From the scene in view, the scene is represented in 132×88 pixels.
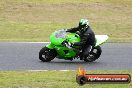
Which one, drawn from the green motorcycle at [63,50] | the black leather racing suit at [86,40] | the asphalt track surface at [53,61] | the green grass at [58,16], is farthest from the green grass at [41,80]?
the green grass at [58,16]

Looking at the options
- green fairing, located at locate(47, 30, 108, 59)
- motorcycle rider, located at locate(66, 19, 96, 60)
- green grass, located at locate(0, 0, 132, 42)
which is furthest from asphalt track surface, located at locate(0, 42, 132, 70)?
green grass, located at locate(0, 0, 132, 42)

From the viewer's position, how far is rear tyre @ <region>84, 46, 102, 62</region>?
1720cm

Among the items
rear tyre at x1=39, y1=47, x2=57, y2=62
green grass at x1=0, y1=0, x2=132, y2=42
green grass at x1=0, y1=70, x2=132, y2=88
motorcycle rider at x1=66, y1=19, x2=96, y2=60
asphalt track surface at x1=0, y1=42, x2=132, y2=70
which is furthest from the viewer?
green grass at x1=0, y1=0, x2=132, y2=42

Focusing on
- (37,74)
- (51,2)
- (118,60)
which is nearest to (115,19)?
(51,2)

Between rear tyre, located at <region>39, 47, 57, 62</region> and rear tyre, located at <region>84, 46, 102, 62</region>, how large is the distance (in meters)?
1.02

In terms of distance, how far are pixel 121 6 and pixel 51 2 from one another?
425 cm

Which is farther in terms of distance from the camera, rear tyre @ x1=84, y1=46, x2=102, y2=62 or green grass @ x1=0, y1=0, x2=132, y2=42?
green grass @ x1=0, y1=0, x2=132, y2=42

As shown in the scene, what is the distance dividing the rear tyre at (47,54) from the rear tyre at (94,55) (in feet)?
3.36

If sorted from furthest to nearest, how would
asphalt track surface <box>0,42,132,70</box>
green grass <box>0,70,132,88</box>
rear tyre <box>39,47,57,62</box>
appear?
rear tyre <box>39,47,57,62</box>, asphalt track surface <box>0,42,132,70</box>, green grass <box>0,70,132,88</box>

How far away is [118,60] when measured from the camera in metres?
17.9

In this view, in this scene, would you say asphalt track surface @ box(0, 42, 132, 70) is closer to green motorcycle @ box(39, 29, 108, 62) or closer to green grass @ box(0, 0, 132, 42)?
green motorcycle @ box(39, 29, 108, 62)

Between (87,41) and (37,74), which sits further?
(87,41)

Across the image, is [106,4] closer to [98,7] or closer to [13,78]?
[98,7]

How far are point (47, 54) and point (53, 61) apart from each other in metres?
0.45
